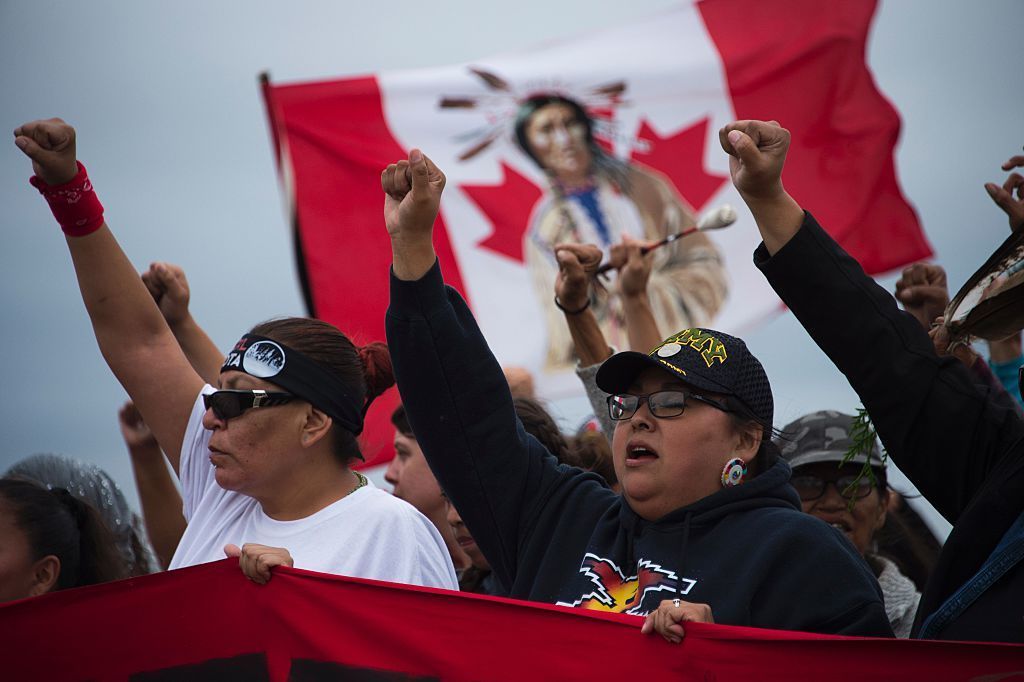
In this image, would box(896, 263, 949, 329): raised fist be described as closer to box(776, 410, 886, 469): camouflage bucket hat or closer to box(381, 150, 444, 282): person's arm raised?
box(776, 410, 886, 469): camouflage bucket hat

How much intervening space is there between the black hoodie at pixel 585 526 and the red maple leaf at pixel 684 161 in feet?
15.3

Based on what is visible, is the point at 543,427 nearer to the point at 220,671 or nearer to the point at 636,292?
the point at 636,292

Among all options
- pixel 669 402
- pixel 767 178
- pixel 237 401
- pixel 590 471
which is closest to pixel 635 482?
pixel 669 402

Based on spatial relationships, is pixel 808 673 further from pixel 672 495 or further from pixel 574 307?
pixel 574 307

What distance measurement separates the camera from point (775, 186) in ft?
8.27

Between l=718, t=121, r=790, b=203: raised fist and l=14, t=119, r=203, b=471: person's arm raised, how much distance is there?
1731mm

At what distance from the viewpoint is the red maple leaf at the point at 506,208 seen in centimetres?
707

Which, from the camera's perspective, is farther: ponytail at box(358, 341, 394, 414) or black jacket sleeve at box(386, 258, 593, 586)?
Answer: ponytail at box(358, 341, 394, 414)

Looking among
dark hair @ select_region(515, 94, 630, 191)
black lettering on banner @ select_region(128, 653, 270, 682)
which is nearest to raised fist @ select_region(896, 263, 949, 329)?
black lettering on banner @ select_region(128, 653, 270, 682)

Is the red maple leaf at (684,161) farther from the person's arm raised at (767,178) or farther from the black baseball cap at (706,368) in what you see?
the person's arm raised at (767,178)

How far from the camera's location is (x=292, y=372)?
324 centimetres

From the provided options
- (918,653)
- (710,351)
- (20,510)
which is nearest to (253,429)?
(20,510)

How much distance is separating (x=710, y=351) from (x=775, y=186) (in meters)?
0.41

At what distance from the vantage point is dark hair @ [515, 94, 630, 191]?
7.18 meters
